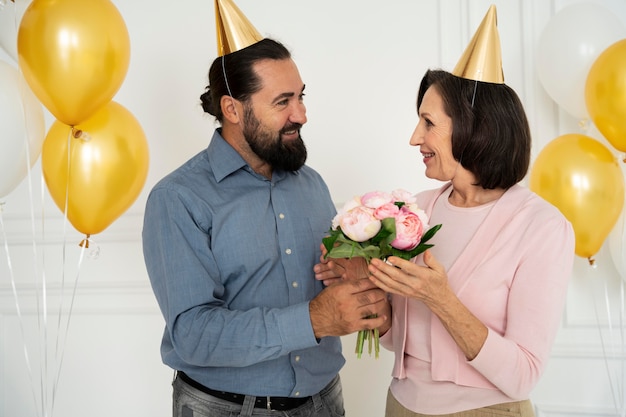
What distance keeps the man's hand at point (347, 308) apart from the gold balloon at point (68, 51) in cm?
107

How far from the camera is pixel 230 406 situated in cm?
194

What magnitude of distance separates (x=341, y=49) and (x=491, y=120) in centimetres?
151

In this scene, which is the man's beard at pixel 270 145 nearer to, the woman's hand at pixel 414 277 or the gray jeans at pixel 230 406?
the woman's hand at pixel 414 277

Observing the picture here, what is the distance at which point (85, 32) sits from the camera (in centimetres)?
217

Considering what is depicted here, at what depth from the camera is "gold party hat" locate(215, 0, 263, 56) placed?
82.5 inches

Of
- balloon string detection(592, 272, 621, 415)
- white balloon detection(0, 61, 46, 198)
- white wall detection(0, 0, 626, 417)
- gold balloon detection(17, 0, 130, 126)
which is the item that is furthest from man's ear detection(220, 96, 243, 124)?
balloon string detection(592, 272, 621, 415)

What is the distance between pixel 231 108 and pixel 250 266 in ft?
1.73

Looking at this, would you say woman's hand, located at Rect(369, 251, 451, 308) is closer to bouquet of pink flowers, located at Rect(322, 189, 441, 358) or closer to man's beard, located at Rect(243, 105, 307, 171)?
bouquet of pink flowers, located at Rect(322, 189, 441, 358)

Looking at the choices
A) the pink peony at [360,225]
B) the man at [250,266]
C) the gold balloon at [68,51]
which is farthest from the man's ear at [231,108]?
the pink peony at [360,225]

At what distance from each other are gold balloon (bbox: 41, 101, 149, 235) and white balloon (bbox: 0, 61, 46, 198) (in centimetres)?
9

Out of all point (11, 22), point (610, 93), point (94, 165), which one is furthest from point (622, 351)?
point (11, 22)

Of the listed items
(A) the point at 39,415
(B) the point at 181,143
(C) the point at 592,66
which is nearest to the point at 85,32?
(B) the point at 181,143

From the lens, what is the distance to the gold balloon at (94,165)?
2.37 meters

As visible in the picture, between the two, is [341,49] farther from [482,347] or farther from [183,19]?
[482,347]
